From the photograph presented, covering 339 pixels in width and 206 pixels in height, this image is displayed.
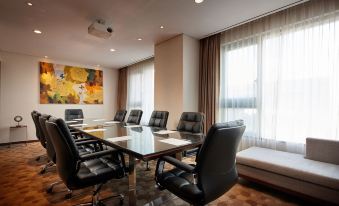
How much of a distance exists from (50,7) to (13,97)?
3955mm

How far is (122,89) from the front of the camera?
728 centimetres

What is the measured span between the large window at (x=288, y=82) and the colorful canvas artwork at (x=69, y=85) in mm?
5130

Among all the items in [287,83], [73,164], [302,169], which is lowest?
[302,169]

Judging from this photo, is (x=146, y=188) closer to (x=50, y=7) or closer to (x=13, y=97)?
(x=50, y=7)

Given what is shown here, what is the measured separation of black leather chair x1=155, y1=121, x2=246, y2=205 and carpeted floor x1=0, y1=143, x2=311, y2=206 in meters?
0.79

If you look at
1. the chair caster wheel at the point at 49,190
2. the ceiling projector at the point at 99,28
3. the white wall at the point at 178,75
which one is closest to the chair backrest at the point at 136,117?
the white wall at the point at 178,75

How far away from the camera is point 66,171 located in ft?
5.02

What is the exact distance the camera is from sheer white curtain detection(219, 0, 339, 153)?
2525 millimetres

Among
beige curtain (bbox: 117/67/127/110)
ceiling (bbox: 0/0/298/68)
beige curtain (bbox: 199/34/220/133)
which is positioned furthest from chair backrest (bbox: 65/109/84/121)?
beige curtain (bbox: 199/34/220/133)

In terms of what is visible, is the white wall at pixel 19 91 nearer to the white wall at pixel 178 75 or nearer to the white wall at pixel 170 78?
the white wall at pixel 170 78

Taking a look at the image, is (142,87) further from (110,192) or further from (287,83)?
(287,83)

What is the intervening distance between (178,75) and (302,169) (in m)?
2.76

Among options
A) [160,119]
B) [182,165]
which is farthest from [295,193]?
[160,119]

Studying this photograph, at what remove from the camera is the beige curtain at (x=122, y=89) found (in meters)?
7.12
